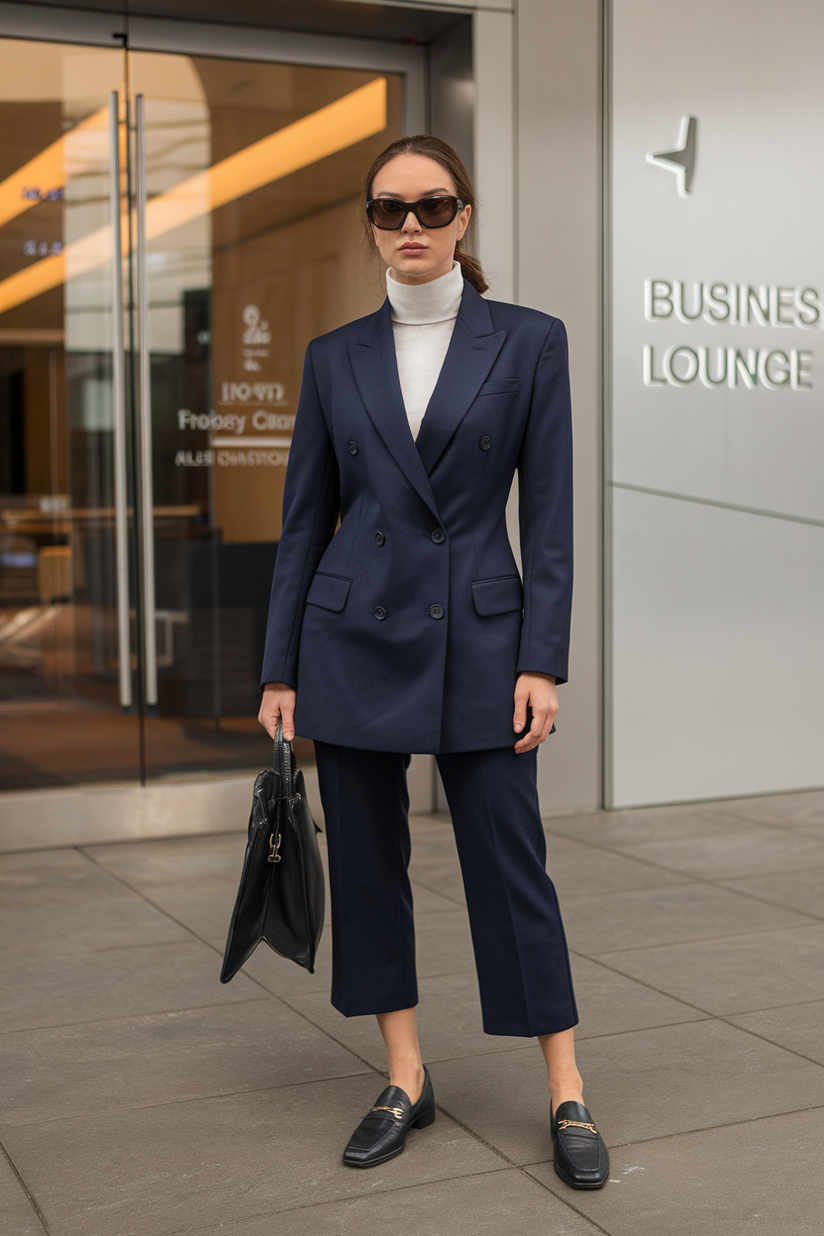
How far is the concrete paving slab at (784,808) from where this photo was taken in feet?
20.5

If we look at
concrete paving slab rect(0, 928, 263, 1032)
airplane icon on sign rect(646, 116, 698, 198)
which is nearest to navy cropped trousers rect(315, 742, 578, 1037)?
concrete paving slab rect(0, 928, 263, 1032)

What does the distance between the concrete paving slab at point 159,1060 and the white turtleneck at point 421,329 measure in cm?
158

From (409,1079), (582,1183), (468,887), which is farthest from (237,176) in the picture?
(582,1183)

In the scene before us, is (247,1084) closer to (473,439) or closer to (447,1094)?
(447,1094)

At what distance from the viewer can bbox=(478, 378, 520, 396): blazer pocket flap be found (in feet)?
9.15

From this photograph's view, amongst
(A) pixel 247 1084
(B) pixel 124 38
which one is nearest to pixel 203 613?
(B) pixel 124 38

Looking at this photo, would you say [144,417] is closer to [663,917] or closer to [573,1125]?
[663,917]

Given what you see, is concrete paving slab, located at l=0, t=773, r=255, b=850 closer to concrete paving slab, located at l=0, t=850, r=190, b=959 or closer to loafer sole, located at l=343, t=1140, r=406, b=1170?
concrete paving slab, located at l=0, t=850, r=190, b=959

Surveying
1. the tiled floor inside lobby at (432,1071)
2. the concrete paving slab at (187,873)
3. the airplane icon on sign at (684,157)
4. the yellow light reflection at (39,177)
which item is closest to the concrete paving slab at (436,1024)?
the tiled floor inside lobby at (432,1071)

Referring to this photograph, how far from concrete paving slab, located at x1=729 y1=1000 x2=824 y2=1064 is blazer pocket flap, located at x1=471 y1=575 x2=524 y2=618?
4.75 feet

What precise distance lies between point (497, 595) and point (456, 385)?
1.38ft

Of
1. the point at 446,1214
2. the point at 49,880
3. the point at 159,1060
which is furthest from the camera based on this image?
the point at 49,880

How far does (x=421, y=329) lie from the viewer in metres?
2.89

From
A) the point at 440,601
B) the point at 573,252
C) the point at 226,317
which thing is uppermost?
the point at 573,252
